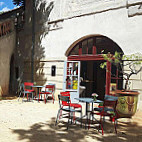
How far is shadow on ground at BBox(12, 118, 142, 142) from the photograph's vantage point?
371 cm

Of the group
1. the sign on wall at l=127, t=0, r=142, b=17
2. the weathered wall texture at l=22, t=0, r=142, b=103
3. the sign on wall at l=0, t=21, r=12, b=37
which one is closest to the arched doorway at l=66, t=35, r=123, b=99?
the weathered wall texture at l=22, t=0, r=142, b=103

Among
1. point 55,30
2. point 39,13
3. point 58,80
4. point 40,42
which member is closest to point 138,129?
point 58,80

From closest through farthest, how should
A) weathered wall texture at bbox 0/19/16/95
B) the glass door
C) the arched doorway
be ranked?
the arched doorway, the glass door, weathered wall texture at bbox 0/19/16/95

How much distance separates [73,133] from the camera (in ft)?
13.3

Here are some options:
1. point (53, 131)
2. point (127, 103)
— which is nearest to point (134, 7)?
point (127, 103)

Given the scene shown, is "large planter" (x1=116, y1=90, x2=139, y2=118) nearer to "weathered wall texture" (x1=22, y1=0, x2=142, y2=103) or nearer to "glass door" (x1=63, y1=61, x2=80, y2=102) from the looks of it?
"weathered wall texture" (x1=22, y1=0, x2=142, y2=103)

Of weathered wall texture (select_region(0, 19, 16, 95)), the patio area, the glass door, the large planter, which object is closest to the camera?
the patio area

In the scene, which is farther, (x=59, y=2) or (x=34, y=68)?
(x=34, y=68)

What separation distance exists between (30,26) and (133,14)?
572 cm

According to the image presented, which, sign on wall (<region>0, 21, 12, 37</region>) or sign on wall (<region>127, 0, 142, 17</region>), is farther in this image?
sign on wall (<region>0, 21, 12, 37</region>)

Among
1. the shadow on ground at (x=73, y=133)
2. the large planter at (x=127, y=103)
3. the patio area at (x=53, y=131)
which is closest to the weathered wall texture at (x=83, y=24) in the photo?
the large planter at (x=127, y=103)

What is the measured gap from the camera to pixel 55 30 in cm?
873

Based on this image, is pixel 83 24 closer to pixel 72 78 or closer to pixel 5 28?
pixel 72 78

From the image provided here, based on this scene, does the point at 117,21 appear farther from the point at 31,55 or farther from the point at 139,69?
the point at 31,55
